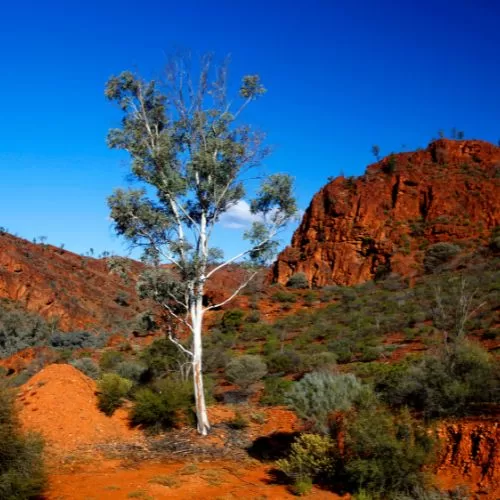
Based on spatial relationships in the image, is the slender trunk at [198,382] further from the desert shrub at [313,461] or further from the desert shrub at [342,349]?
the desert shrub at [342,349]

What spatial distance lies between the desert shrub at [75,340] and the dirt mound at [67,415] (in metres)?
22.3

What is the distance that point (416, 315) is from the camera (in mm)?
24781

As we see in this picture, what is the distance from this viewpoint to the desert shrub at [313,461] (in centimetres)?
797

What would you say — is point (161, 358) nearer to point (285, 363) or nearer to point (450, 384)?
point (285, 363)

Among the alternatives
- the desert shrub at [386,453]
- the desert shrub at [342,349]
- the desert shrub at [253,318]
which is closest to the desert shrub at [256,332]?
the desert shrub at [253,318]

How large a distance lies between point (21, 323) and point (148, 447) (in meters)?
32.6

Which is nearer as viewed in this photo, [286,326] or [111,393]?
[111,393]

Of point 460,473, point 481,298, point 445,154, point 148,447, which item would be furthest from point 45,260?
point 460,473

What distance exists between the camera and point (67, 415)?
11.5 metres

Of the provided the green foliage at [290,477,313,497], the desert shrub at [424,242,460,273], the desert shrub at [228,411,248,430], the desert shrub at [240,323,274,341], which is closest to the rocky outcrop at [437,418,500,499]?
the green foliage at [290,477,313,497]

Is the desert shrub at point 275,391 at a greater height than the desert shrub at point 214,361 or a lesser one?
lesser

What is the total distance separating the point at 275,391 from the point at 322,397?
21.5 ft

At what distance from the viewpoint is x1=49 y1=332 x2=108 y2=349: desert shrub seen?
3475 centimetres

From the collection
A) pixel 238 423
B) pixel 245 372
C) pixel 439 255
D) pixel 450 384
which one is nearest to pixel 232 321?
pixel 245 372
